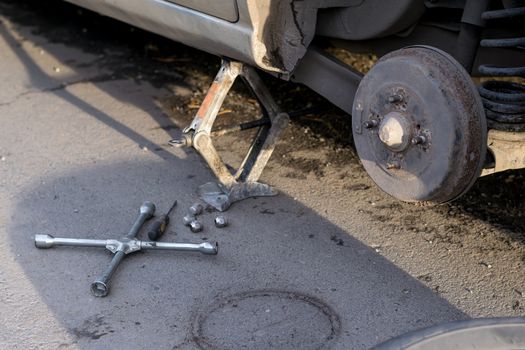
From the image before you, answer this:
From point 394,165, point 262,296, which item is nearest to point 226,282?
point 262,296

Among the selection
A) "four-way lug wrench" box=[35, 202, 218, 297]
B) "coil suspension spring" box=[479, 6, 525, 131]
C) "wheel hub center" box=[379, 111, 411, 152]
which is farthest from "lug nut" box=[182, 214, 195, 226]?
"coil suspension spring" box=[479, 6, 525, 131]

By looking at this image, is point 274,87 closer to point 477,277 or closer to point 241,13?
point 241,13

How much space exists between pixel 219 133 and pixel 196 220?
462 mm

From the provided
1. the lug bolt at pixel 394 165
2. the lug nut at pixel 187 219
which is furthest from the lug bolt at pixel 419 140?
the lug nut at pixel 187 219

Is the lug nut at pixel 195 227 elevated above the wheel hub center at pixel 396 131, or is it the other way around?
the wheel hub center at pixel 396 131

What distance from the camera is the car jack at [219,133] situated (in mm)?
3732

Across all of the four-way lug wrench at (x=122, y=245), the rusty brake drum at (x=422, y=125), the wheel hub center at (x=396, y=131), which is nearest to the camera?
the rusty brake drum at (x=422, y=125)

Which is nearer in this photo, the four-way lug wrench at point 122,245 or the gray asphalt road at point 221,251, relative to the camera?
the gray asphalt road at point 221,251

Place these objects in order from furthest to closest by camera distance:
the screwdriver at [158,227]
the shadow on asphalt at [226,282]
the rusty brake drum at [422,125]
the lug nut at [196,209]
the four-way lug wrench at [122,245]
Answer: the lug nut at [196,209]
the screwdriver at [158,227]
the four-way lug wrench at [122,245]
the shadow on asphalt at [226,282]
the rusty brake drum at [422,125]

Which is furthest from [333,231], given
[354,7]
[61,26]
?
[61,26]

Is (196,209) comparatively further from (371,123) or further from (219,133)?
(371,123)

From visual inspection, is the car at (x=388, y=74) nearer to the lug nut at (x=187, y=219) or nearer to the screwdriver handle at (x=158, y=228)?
the lug nut at (x=187, y=219)

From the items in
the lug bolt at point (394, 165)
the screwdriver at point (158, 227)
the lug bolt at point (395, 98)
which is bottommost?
the screwdriver at point (158, 227)

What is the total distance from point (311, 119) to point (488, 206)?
1288mm
